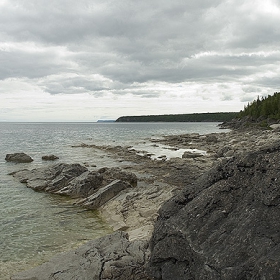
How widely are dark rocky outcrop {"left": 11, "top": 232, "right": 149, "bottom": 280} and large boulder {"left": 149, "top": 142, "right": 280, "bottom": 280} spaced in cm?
93

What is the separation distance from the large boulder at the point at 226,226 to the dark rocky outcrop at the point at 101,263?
93 centimetres

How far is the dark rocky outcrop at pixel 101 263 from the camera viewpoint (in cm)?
791

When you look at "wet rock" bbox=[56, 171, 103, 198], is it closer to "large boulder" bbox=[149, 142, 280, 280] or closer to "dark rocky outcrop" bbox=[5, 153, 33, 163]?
"large boulder" bbox=[149, 142, 280, 280]

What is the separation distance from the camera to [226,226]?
638 cm

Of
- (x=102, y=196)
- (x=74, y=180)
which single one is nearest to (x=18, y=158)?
(x=74, y=180)

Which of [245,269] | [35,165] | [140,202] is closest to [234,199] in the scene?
[245,269]

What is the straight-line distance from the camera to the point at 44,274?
8719 millimetres

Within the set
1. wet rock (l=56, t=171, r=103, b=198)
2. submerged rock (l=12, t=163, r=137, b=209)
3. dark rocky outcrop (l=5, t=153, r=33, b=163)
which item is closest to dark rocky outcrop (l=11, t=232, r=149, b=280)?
submerged rock (l=12, t=163, r=137, b=209)

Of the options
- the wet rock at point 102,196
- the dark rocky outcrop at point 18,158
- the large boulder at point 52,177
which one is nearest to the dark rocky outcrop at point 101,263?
the wet rock at point 102,196

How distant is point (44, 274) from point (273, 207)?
6786 millimetres

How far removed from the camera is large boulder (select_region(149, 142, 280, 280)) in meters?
5.52

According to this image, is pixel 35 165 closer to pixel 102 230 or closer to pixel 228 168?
pixel 102 230

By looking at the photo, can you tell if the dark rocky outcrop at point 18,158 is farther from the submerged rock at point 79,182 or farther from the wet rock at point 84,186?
the wet rock at point 84,186

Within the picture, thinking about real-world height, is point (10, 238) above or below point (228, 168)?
below
